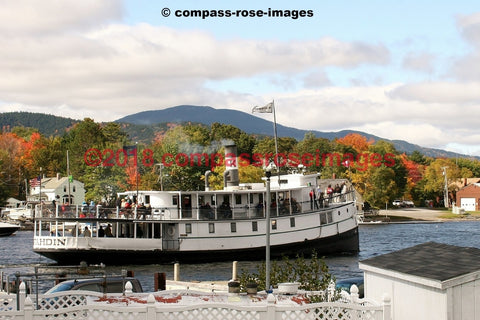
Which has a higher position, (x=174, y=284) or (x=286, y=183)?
(x=286, y=183)

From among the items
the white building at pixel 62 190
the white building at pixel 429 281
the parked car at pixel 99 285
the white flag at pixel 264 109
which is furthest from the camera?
the white building at pixel 62 190

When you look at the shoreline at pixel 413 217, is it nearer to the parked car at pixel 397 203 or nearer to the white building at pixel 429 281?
the parked car at pixel 397 203

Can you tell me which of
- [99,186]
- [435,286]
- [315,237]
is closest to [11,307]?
[435,286]

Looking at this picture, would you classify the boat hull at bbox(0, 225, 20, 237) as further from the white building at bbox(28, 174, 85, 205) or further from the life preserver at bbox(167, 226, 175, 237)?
the life preserver at bbox(167, 226, 175, 237)

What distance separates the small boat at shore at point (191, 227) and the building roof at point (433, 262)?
101 feet

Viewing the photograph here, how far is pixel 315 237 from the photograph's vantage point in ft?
174

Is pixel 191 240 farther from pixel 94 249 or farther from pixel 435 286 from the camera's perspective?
pixel 435 286

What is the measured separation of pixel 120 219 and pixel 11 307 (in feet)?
99.5

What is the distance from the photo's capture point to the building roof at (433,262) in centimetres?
1540

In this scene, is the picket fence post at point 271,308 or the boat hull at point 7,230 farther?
the boat hull at point 7,230

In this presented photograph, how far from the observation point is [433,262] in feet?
54.3

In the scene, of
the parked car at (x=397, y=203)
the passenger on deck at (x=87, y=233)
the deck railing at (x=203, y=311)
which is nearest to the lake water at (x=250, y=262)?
the passenger on deck at (x=87, y=233)

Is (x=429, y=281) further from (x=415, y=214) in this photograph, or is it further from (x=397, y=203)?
(x=397, y=203)

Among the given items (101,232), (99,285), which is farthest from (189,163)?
(99,285)
